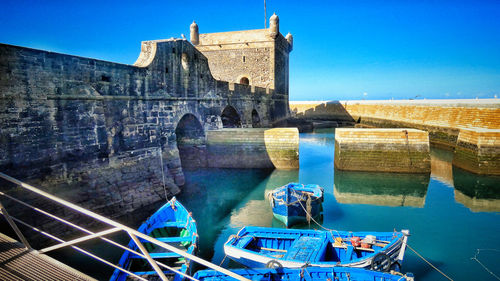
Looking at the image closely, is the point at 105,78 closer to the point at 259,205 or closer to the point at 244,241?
the point at 244,241

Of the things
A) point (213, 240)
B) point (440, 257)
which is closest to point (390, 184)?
point (440, 257)

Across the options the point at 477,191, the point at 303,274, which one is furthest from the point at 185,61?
the point at 477,191

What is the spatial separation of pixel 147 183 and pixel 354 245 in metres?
7.68

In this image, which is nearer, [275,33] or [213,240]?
[213,240]

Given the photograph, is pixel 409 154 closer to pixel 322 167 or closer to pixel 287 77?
pixel 322 167

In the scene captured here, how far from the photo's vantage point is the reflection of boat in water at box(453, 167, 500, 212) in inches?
455

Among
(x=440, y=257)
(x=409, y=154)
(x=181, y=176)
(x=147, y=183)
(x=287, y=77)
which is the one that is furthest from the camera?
(x=287, y=77)

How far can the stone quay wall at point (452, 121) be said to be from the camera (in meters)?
14.5

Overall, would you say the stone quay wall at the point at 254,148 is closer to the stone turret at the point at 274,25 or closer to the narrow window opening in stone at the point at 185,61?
the narrow window opening in stone at the point at 185,61

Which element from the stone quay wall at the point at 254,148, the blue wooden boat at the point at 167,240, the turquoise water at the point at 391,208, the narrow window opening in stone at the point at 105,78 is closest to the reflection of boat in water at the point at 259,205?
the turquoise water at the point at 391,208

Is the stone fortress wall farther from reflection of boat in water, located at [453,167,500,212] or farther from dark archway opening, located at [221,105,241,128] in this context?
reflection of boat in water, located at [453,167,500,212]

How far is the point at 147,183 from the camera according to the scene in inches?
436

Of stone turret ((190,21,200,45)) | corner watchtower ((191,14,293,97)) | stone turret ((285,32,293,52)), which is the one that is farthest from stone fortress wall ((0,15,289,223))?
stone turret ((285,32,293,52))

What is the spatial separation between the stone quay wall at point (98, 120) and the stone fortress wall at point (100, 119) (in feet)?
0.09
